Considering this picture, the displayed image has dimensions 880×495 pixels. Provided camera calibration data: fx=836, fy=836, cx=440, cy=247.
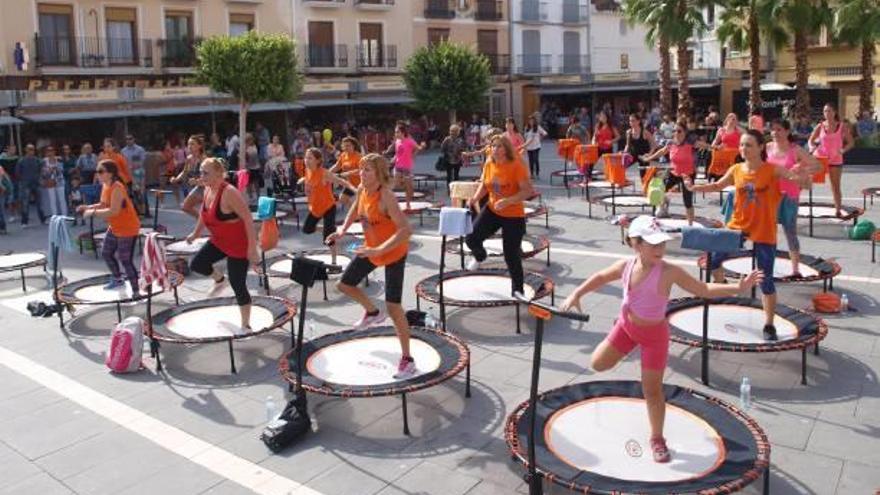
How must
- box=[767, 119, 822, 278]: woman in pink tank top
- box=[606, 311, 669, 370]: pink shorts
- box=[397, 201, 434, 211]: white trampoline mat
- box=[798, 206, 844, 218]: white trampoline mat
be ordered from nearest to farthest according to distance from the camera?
box=[606, 311, 669, 370]: pink shorts → box=[767, 119, 822, 278]: woman in pink tank top → box=[798, 206, 844, 218]: white trampoline mat → box=[397, 201, 434, 211]: white trampoline mat

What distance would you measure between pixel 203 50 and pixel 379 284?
11.9m

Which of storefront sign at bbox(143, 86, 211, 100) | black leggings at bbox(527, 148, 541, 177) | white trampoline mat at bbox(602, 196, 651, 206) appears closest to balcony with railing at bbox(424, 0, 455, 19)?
storefront sign at bbox(143, 86, 211, 100)

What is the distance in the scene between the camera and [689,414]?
5266mm

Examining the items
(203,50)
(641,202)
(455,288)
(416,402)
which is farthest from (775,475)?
(203,50)

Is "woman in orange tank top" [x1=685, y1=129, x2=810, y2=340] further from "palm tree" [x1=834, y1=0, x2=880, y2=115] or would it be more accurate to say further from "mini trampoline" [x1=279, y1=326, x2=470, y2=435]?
"palm tree" [x1=834, y1=0, x2=880, y2=115]

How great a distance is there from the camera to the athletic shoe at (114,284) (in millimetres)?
8923

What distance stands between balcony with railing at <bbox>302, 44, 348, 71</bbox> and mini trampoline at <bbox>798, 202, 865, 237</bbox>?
22.4 m

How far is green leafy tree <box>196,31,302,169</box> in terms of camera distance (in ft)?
63.3

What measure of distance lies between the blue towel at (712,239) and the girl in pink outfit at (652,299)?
3.31 feet

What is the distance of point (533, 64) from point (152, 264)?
34365 millimetres

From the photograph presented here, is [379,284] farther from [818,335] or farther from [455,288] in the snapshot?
[818,335]

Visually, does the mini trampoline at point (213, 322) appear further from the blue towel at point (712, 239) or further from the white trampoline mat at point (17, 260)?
the white trampoline mat at point (17, 260)

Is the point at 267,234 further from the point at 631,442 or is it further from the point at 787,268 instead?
the point at 631,442

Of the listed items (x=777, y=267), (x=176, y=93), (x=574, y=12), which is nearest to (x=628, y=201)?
(x=777, y=267)
